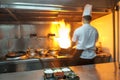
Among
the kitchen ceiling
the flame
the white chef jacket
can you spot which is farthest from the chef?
the flame

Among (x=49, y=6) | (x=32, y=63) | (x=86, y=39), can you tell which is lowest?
(x=32, y=63)

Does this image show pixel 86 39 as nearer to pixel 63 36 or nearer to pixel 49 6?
pixel 49 6

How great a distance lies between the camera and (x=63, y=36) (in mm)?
2566

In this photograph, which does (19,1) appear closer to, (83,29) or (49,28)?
(83,29)

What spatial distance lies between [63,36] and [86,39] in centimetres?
87

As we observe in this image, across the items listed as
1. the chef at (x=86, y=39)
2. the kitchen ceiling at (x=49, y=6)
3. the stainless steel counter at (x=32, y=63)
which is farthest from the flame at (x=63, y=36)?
the chef at (x=86, y=39)

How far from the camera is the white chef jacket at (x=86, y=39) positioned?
171cm

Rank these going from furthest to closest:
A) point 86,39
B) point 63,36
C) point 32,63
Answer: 1. point 63,36
2. point 32,63
3. point 86,39

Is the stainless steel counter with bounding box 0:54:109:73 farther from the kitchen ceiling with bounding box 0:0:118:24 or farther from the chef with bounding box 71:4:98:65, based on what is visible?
the kitchen ceiling with bounding box 0:0:118:24

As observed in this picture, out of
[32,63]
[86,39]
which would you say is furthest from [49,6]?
[32,63]

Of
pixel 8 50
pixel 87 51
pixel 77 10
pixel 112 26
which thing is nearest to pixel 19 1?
pixel 77 10

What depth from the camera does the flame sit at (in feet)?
8.31

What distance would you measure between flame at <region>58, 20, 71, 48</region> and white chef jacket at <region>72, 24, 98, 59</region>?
782mm

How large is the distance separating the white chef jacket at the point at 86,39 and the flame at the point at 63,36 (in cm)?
78
